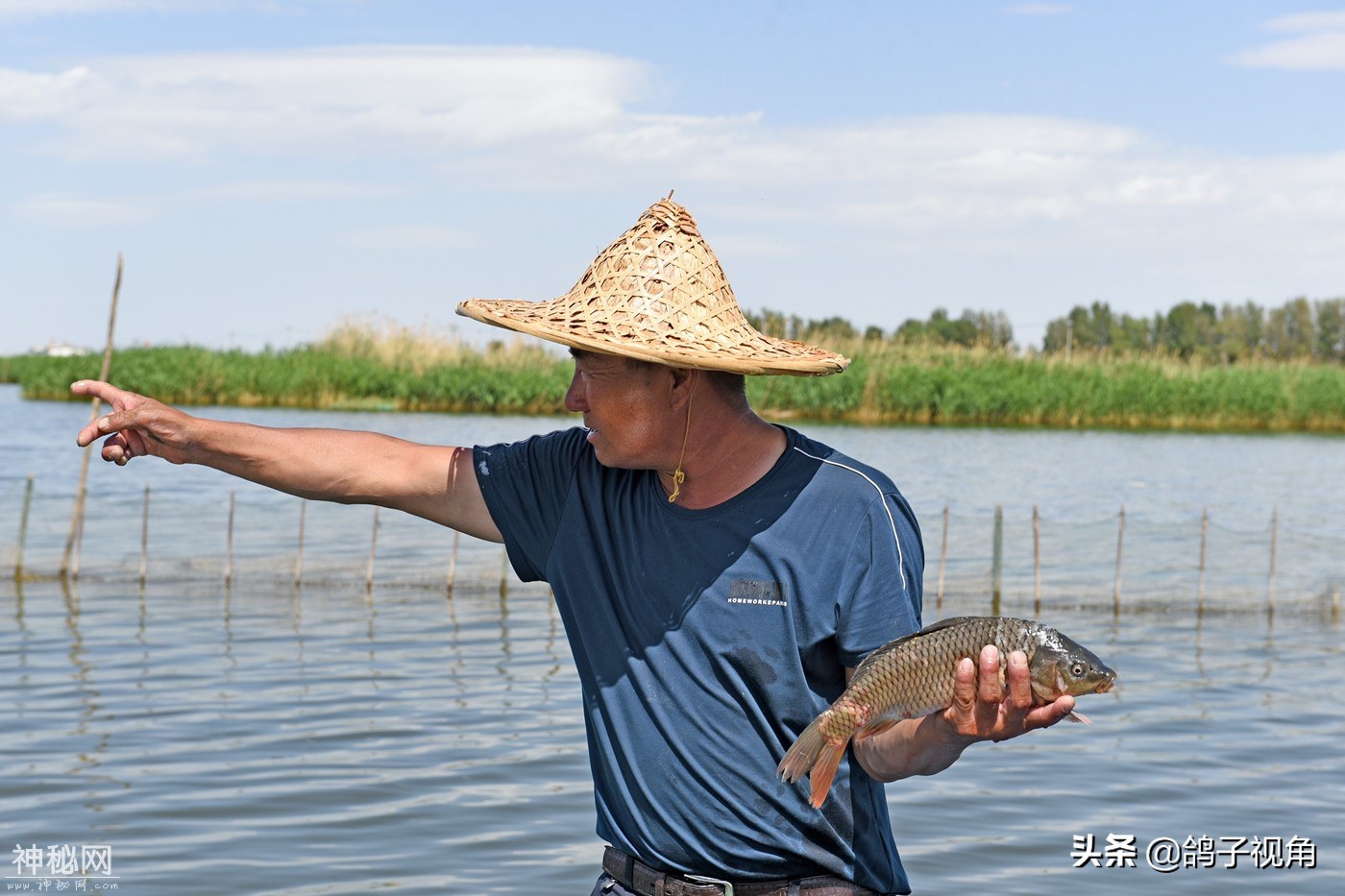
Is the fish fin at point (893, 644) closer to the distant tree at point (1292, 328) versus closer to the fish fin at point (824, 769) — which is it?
the fish fin at point (824, 769)

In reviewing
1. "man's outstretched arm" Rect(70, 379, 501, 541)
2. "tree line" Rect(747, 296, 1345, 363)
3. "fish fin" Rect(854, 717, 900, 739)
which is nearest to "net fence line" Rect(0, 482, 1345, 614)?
"man's outstretched arm" Rect(70, 379, 501, 541)

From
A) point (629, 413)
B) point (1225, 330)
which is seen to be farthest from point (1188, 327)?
point (629, 413)

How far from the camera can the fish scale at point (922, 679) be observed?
2.41m

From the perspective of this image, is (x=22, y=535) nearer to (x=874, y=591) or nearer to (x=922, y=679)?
(x=874, y=591)

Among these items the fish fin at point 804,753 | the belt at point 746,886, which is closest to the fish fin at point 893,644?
the fish fin at point 804,753

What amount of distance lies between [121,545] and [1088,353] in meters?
25.1

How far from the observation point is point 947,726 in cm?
251

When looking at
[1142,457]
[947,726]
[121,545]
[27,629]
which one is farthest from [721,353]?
[1142,457]

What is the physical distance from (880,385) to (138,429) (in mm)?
32179

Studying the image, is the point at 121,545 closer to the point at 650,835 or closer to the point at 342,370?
the point at 650,835

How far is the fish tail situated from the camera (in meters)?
2.52

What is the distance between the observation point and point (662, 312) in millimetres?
2857

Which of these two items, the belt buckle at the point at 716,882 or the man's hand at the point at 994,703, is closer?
the man's hand at the point at 994,703

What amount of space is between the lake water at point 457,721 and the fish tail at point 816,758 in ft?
14.8
